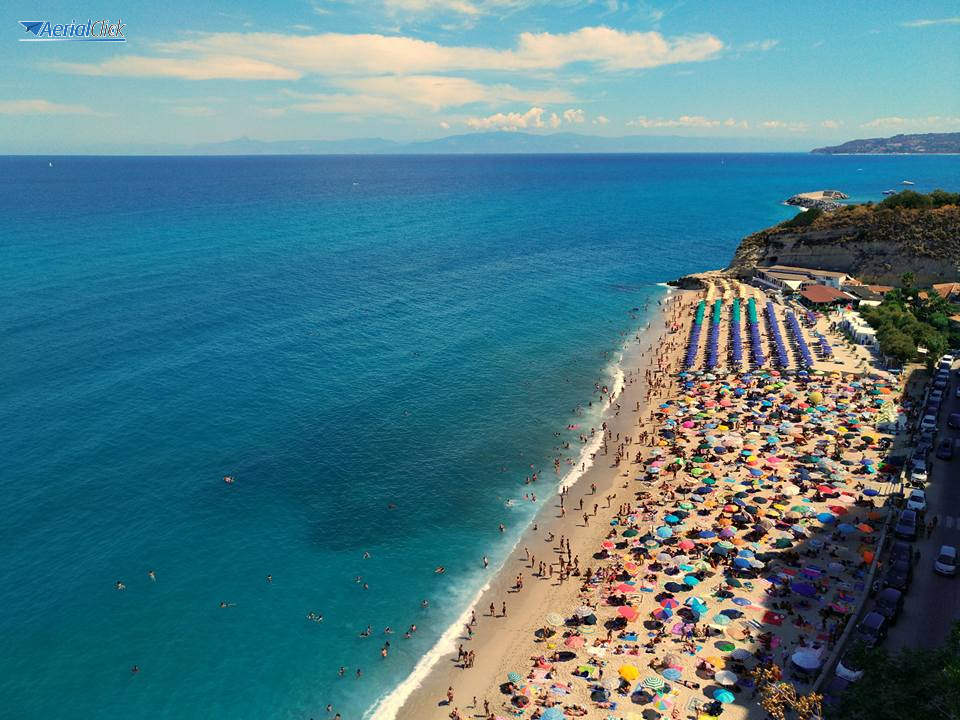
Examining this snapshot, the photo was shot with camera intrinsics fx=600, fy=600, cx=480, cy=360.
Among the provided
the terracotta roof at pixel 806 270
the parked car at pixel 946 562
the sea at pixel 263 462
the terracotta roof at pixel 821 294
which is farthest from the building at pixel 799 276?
the parked car at pixel 946 562

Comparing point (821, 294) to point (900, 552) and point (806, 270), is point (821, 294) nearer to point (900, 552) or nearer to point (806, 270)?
point (806, 270)

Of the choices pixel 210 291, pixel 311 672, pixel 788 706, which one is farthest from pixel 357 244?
pixel 788 706

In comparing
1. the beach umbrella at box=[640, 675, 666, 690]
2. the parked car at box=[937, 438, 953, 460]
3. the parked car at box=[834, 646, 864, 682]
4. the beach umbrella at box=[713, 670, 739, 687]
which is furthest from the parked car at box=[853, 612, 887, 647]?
the parked car at box=[937, 438, 953, 460]

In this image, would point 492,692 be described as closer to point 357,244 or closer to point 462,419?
point 462,419

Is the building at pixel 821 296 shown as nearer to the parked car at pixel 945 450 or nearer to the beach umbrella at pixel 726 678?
the parked car at pixel 945 450

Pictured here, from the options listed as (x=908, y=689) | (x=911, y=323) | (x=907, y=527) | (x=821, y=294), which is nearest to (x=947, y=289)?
(x=821, y=294)

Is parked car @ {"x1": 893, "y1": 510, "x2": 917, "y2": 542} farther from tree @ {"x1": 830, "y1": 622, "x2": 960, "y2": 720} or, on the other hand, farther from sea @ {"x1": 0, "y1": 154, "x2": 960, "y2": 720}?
sea @ {"x1": 0, "y1": 154, "x2": 960, "y2": 720}
